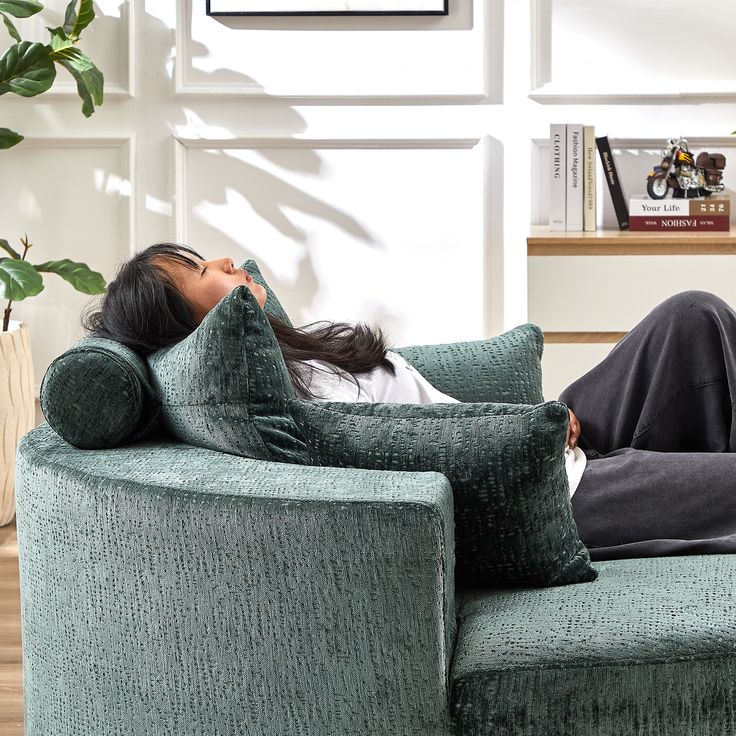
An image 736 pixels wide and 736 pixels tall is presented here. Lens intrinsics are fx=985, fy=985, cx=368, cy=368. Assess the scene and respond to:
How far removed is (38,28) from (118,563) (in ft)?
8.19

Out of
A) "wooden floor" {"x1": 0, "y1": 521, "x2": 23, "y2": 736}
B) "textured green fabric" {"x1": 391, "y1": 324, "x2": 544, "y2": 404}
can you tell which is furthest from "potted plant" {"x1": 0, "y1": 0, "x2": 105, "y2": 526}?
"textured green fabric" {"x1": 391, "y1": 324, "x2": 544, "y2": 404}

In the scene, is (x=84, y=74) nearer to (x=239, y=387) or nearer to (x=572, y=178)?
(x=572, y=178)

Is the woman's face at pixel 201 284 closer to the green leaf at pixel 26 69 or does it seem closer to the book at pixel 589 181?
the green leaf at pixel 26 69

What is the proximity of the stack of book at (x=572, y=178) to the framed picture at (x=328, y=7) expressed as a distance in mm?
595

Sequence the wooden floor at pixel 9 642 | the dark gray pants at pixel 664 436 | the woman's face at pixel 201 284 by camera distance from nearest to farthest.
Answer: the dark gray pants at pixel 664 436 → the woman's face at pixel 201 284 → the wooden floor at pixel 9 642

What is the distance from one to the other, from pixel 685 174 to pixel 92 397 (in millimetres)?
2206

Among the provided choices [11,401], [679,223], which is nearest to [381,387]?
[11,401]

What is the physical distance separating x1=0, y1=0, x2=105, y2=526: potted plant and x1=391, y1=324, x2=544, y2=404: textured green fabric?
4.02 ft

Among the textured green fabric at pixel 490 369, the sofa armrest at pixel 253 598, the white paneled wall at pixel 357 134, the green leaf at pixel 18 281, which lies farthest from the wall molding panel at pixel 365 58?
the sofa armrest at pixel 253 598

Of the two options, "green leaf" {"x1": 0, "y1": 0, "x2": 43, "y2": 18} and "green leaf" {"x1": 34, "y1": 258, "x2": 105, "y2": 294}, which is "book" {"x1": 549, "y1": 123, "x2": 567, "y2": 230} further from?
"green leaf" {"x1": 0, "y1": 0, "x2": 43, "y2": 18}

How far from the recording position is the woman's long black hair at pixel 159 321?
4.72 feet

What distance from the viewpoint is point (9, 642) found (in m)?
2.06

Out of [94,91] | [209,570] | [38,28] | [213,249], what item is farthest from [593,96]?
[209,570]

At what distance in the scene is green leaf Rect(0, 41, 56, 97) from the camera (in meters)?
2.66
